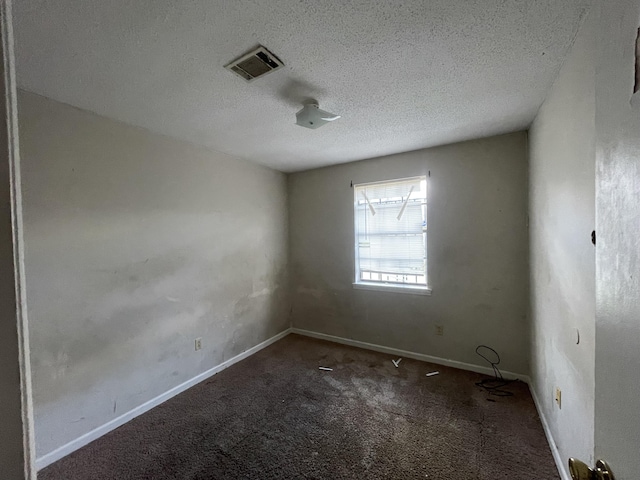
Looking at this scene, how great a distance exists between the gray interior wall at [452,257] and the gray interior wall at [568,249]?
45cm

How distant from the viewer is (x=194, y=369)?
262cm

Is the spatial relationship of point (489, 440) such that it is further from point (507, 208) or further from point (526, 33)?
point (526, 33)

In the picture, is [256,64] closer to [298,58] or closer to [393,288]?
[298,58]

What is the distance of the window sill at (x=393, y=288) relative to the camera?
3009 mm

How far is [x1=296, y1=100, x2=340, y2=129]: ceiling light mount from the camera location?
1.81m

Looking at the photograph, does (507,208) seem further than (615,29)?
Yes

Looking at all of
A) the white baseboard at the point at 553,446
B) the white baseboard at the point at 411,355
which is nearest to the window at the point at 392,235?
the white baseboard at the point at 411,355

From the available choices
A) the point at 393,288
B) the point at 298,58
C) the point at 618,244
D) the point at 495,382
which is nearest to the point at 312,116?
the point at 298,58

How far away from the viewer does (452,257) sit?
285 centimetres

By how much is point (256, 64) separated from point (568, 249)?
6.57 ft

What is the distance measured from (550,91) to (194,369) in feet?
12.1

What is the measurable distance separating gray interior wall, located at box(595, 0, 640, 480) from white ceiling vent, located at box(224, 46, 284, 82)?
1.29 meters

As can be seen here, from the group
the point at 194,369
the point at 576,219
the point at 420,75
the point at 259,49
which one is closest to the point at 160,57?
the point at 259,49

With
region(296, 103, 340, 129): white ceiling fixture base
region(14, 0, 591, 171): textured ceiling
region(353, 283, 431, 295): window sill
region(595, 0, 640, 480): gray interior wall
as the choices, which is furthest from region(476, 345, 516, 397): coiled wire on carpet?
region(296, 103, 340, 129): white ceiling fixture base
